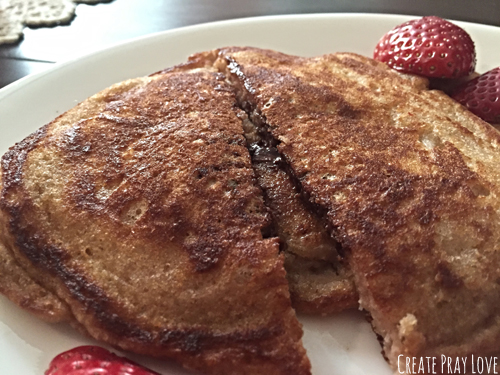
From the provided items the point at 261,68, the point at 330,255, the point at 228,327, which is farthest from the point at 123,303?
the point at 261,68

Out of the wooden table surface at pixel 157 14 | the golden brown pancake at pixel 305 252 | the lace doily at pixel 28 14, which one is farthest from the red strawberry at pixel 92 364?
the lace doily at pixel 28 14

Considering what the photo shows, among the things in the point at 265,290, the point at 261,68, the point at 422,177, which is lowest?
the point at 265,290

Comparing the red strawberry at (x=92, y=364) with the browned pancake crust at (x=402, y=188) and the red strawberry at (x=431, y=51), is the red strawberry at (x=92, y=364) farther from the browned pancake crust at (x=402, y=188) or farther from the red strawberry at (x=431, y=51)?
the red strawberry at (x=431, y=51)

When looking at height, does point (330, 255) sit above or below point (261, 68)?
below

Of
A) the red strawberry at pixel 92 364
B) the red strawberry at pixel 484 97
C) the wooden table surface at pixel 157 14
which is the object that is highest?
the red strawberry at pixel 484 97

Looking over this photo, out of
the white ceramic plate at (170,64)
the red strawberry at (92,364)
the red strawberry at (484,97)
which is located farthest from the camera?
the red strawberry at (484,97)

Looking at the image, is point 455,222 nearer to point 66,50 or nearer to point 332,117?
point 332,117

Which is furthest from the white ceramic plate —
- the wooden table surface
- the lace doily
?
the lace doily

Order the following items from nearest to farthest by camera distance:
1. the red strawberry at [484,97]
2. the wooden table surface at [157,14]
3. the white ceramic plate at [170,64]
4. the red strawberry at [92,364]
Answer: the red strawberry at [92,364], the white ceramic plate at [170,64], the red strawberry at [484,97], the wooden table surface at [157,14]
